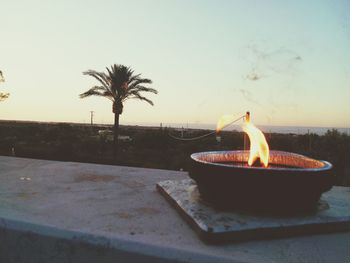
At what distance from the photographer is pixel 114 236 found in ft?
5.33

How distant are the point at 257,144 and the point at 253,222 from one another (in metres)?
0.78

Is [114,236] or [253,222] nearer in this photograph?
[114,236]

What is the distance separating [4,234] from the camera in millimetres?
1816

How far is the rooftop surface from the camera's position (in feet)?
4.91

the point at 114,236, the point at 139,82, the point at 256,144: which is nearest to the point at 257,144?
the point at 256,144

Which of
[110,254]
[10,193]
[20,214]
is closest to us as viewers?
[110,254]

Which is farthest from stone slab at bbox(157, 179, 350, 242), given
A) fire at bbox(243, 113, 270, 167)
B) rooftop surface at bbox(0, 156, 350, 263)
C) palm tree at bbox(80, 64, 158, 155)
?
palm tree at bbox(80, 64, 158, 155)

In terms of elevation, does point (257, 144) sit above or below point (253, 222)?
above

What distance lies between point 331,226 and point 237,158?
102cm

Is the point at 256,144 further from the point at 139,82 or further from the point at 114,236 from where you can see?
the point at 139,82

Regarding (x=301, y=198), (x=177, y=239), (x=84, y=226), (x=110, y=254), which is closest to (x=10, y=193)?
(x=84, y=226)

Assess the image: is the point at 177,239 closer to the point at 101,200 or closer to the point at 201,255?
the point at 201,255

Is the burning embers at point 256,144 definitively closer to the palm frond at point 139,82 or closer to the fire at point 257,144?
the fire at point 257,144

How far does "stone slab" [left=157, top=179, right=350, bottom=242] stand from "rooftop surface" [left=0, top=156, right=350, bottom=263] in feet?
0.15
